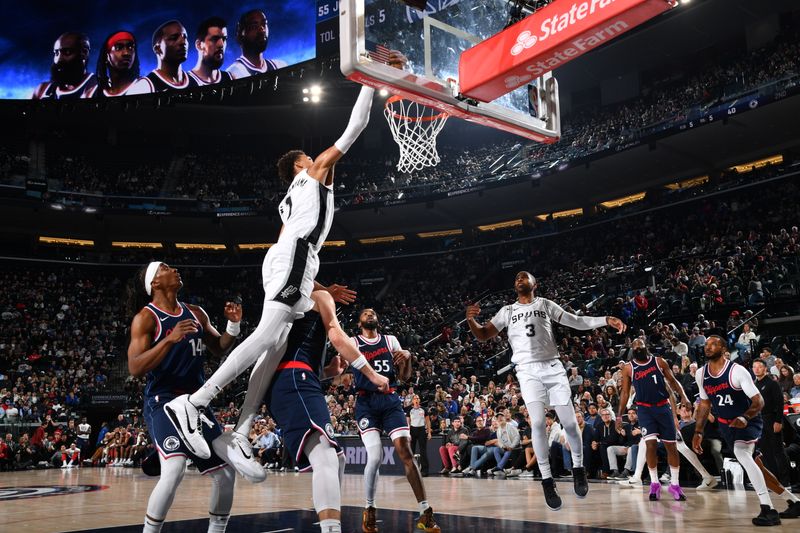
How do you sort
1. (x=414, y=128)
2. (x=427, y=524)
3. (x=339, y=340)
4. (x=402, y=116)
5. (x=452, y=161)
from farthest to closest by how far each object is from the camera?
(x=452, y=161), (x=414, y=128), (x=402, y=116), (x=427, y=524), (x=339, y=340)

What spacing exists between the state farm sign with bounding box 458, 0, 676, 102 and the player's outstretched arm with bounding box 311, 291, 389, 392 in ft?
13.0

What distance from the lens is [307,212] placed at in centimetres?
474

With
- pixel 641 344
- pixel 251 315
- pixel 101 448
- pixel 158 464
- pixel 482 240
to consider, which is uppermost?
pixel 482 240

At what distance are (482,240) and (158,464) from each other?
28.2m

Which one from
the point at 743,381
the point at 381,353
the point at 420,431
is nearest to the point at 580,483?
the point at 743,381

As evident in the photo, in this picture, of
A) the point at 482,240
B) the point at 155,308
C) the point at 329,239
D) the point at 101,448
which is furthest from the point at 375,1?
the point at 329,239

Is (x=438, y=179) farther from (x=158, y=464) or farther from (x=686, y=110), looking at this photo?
(x=158, y=464)

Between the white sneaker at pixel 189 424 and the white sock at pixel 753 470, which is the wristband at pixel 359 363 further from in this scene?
the white sock at pixel 753 470

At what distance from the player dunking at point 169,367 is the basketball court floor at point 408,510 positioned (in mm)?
2340

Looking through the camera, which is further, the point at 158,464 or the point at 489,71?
the point at 489,71

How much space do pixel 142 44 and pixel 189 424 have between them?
28701mm

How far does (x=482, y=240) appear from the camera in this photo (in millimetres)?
32250

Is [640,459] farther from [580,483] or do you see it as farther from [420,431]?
[420,431]

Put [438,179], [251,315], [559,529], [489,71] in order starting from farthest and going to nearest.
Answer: [251,315] < [438,179] < [489,71] < [559,529]
